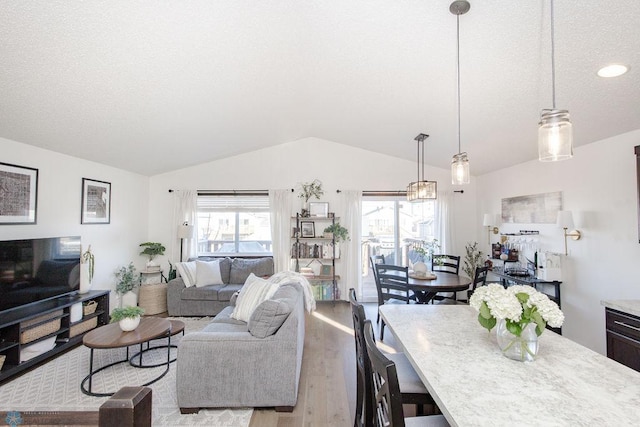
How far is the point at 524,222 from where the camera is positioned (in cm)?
425

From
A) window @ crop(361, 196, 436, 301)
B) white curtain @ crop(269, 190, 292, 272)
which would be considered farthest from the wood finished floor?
window @ crop(361, 196, 436, 301)

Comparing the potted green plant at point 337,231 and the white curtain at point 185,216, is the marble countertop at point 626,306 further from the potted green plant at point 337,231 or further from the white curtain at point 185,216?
the white curtain at point 185,216

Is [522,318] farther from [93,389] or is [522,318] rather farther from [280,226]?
[280,226]

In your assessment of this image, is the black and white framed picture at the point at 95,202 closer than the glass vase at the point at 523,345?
No

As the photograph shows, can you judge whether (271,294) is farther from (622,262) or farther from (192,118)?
(622,262)

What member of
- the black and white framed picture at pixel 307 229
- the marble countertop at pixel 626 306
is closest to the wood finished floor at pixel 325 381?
the black and white framed picture at pixel 307 229

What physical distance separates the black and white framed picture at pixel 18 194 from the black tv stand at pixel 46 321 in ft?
3.07

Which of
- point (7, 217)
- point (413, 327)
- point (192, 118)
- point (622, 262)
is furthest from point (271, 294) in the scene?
point (622, 262)

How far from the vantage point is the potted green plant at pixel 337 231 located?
5289 mm

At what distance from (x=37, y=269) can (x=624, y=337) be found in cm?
530

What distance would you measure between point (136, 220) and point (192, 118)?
268 centimetres

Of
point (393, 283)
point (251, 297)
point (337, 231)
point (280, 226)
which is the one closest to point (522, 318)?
point (393, 283)

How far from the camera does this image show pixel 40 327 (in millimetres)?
3018

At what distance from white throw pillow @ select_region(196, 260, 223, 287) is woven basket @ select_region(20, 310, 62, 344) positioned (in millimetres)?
1740
